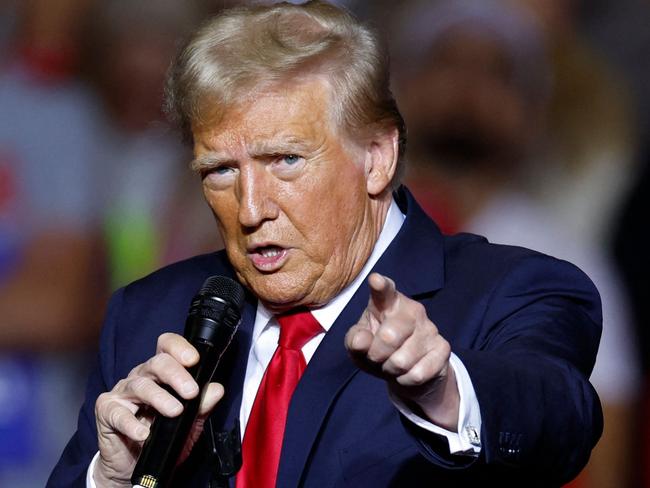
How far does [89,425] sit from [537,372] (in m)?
0.95

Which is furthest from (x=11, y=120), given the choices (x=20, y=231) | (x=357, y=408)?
(x=357, y=408)

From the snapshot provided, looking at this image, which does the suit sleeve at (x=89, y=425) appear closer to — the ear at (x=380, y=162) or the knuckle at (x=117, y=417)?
the knuckle at (x=117, y=417)

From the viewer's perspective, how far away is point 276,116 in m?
2.29

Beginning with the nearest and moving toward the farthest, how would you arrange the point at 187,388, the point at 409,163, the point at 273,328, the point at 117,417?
the point at 187,388 → the point at 117,417 → the point at 273,328 → the point at 409,163

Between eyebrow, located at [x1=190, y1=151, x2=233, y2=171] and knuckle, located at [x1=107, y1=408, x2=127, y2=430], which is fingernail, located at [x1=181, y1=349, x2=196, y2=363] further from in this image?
eyebrow, located at [x1=190, y1=151, x2=233, y2=171]

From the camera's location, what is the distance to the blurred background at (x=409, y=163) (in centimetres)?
358

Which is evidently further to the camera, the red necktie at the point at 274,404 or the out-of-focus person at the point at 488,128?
the out-of-focus person at the point at 488,128

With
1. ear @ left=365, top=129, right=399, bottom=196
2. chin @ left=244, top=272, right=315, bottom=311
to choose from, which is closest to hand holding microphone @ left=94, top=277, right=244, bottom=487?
chin @ left=244, top=272, right=315, bottom=311

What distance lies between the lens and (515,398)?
1.91m

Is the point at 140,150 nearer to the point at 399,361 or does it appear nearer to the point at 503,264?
the point at 503,264

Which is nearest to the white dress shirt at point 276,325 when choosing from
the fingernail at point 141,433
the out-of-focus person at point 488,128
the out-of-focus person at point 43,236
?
the fingernail at point 141,433

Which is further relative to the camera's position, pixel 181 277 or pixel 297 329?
pixel 181 277

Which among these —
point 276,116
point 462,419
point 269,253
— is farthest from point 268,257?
point 462,419

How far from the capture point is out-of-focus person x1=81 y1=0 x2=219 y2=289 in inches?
148
